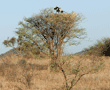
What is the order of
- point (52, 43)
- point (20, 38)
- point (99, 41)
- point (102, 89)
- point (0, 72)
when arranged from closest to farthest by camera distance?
point (102, 89) < point (0, 72) < point (20, 38) < point (52, 43) < point (99, 41)

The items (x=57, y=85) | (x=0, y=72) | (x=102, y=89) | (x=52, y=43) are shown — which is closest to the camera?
(x=102, y=89)

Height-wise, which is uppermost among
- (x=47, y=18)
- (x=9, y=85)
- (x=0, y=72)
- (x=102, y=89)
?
(x=47, y=18)

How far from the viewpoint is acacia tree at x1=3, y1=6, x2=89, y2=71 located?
1145 cm

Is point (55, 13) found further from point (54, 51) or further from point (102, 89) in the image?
point (102, 89)

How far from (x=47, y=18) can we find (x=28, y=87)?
6431mm

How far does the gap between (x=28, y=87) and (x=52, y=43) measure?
19.3ft

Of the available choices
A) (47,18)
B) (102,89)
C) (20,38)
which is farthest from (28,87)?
(47,18)

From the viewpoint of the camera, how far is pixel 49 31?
12.4m

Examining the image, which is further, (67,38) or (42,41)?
(67,38)

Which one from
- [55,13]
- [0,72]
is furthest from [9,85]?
[55,13]

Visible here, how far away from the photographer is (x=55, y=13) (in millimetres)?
12219

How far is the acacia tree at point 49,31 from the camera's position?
11445 millimetres

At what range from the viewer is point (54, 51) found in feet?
40.6

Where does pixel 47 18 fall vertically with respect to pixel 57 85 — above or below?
above
